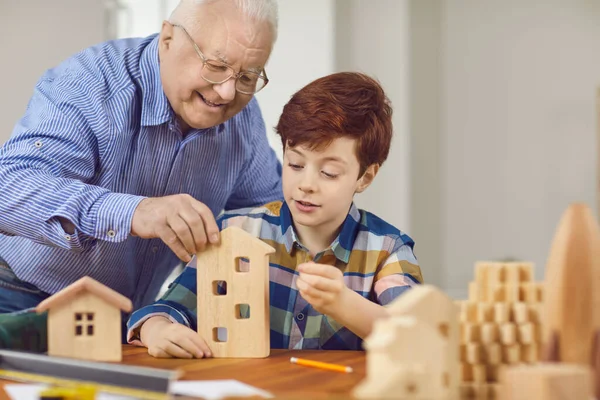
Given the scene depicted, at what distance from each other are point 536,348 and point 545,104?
3.46 meters

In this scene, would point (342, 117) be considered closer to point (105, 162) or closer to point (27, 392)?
point (105, 162)

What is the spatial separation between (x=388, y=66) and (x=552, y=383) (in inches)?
135

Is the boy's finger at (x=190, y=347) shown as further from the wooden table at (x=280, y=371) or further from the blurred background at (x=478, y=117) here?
the blurred background at (x=478, y=117)

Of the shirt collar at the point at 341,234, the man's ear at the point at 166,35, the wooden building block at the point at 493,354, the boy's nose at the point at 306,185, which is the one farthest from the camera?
the man's ear at the point at 166,35

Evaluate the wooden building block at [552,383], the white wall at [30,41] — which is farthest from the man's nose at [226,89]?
the white wall at [30,41]

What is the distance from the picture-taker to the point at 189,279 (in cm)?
158

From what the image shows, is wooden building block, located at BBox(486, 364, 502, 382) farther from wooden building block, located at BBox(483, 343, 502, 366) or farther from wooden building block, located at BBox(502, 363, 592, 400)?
wooden building block, located at BBox(502, 363, 592, 400)

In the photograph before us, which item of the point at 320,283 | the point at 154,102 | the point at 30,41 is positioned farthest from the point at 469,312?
the point at 30,41

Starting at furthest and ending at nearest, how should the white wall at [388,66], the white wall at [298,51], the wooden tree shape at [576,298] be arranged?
1. the white wall at [388,66]
2. the white wall at [298,51]
3. the wooden tree shape at [576,298]

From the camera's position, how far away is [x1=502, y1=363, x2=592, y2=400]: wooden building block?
0.78 metres

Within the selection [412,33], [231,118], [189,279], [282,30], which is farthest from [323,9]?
[189,279]

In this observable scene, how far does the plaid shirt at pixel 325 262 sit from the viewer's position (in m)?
1.55

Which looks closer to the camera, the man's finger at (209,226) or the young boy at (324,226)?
the man's finger at (209,226)

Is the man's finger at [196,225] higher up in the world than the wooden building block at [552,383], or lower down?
higher up
